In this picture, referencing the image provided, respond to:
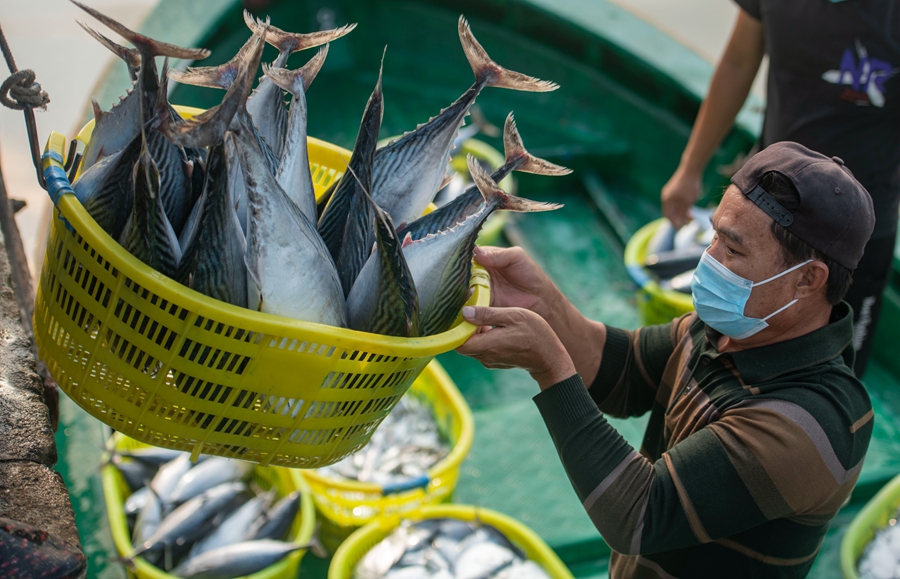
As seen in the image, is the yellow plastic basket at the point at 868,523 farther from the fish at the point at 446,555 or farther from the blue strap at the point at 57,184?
the blue strap at the point at 57,184

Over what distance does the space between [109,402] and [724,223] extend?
1.24m

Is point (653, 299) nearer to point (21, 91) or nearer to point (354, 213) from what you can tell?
point (354, 213)

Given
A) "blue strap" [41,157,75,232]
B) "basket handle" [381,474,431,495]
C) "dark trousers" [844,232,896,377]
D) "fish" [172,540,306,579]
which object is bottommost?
"basket handle" [381,474,431,495]

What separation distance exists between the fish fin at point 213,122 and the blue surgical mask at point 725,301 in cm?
105

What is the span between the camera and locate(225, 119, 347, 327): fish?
1194 mm

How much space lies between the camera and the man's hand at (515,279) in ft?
5.71

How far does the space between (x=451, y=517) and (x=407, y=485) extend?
230 millimetres

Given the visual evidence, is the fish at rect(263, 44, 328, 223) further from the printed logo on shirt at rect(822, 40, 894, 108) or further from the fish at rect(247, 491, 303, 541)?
the printed logo on shirt at rect(822, 40, 894, 108)

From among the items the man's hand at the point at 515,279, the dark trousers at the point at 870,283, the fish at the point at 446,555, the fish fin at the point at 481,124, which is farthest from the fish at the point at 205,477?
the fish fin at the point at 481,124

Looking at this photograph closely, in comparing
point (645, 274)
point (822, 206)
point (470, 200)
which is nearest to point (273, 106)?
point (470, 200)

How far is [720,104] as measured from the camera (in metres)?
3.06

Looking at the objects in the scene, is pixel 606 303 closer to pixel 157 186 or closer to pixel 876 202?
pixel 876 202

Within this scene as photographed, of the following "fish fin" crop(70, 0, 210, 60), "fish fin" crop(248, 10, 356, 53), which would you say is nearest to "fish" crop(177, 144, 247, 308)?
"fish fin" crop(70, 0, 210, 60)

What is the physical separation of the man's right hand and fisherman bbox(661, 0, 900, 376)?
44cm
